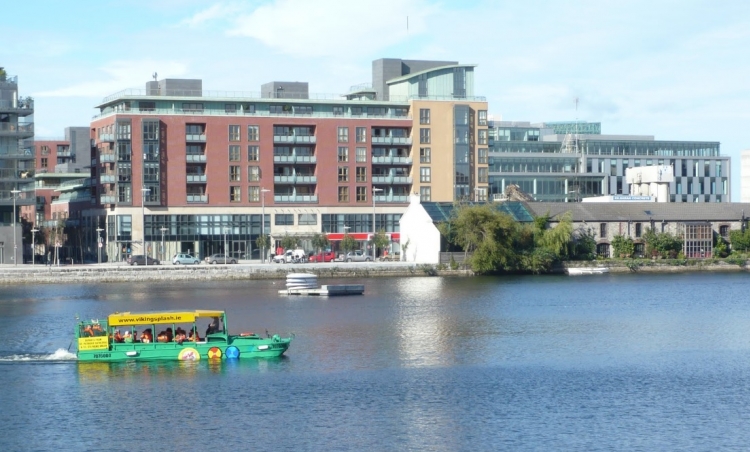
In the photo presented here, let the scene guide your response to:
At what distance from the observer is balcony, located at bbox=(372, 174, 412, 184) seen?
15393 centimetres

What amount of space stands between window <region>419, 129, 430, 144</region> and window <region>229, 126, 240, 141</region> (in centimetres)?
2598

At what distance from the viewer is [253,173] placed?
5861 inches

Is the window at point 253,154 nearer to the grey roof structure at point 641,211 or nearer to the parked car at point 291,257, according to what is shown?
the parked car at point 291,257

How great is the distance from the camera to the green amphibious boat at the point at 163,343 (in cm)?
5741

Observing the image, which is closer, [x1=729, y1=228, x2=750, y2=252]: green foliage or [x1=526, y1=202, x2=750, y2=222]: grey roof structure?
[x1=526, y1=202, x2=750, y2=222]: grey roof structure

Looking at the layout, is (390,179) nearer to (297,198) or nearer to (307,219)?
(307,219)

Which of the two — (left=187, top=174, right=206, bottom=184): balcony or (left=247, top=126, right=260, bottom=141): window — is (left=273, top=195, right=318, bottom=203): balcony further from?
(left=187, top=174, right=206, bottom=184): balcony

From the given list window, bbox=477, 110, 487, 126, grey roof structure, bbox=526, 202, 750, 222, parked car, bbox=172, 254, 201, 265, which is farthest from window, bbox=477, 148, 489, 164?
parked car, bbox=172, 254, 201, 265

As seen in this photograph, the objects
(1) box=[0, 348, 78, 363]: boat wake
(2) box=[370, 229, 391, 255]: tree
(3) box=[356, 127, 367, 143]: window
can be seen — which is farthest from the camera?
(3) box=[356, 127, 367, 143]: window

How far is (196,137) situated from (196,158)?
9.12 feet

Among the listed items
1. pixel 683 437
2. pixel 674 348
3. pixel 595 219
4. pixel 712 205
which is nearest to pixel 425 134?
pixel 595 219

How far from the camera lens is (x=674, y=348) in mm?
62344

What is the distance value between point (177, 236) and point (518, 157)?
249 ft

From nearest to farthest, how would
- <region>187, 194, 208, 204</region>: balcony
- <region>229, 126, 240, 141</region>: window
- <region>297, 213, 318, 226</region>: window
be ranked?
1. <region>187, 194, 208, 204</region>: balcony
2. <region>229, 126, 240, 141</region>: window
3. <region>297, 213, 318, 226</region>: window
